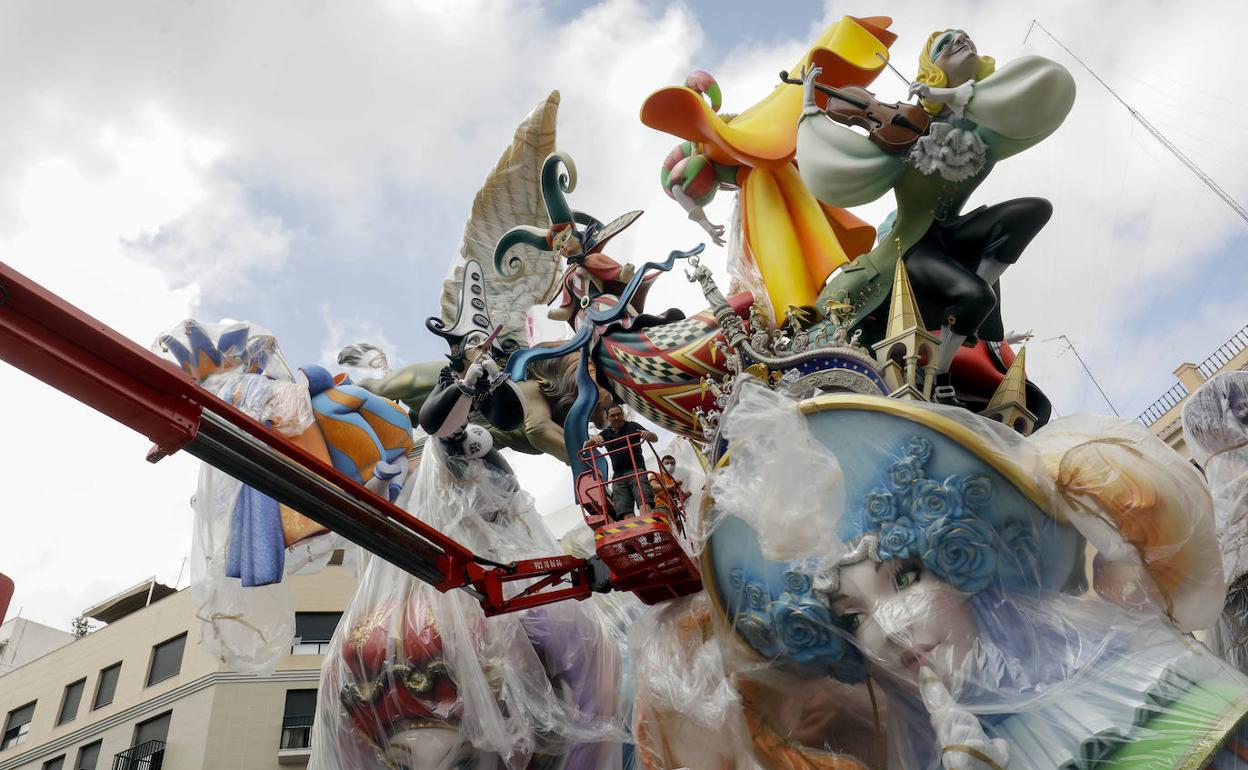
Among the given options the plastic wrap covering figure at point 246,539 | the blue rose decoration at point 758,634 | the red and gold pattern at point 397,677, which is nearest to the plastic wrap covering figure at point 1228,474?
the blue rose decoration at point 758,634

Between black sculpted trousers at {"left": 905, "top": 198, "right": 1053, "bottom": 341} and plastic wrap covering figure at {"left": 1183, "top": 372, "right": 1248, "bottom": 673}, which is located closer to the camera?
black sculpted trousers at {"left": 905, "top": 198, "right": 1053, "bottom": 341}

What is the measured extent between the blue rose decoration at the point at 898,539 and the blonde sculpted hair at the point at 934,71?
2363 mm

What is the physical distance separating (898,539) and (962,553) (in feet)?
0.88

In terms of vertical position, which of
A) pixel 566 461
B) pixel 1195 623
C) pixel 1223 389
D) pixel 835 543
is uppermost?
pixel 566 461

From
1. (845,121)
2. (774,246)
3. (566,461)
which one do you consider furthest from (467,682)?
(845,121)

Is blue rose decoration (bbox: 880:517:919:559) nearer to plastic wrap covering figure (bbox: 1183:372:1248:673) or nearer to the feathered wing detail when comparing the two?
plastic wrap covering figure (bbox: 1183:372:1248:673)

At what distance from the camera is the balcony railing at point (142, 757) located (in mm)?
15461

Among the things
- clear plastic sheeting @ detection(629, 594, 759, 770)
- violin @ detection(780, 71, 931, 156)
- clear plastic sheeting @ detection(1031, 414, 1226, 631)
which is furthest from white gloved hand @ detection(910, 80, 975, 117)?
clear plastic sheeting @ detection(629, 594, 759, 770)

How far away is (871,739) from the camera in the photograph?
5.54 meters

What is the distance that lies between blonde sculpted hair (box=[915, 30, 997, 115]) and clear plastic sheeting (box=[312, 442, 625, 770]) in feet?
10.6

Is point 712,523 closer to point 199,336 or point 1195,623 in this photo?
point 1195,623

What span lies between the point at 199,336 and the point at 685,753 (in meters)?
4.68

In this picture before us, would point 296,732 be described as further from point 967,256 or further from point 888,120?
point 888,120

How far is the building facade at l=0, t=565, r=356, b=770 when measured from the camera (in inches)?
603
